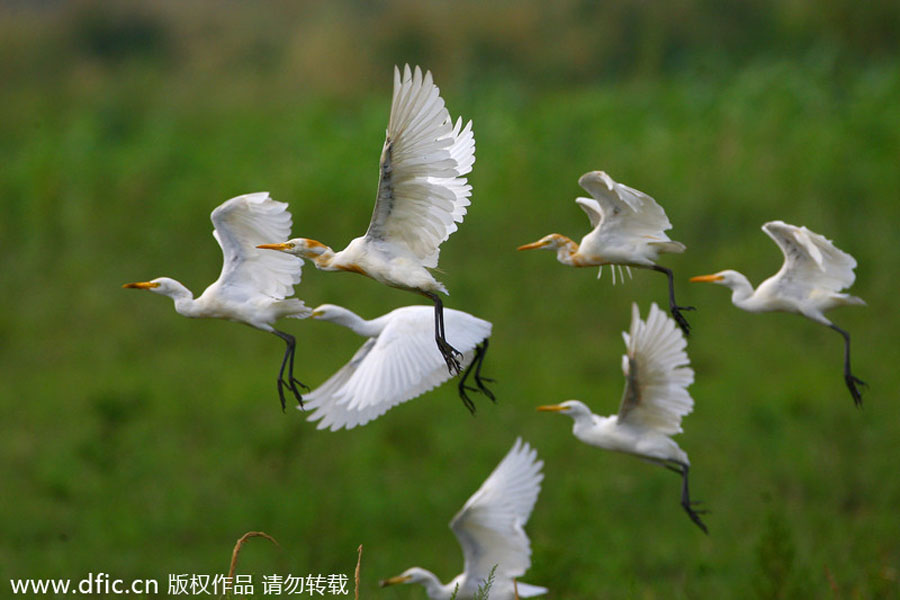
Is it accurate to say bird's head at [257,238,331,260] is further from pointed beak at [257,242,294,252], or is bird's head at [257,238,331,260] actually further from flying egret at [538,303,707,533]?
flying egret at [538,303,707,533]

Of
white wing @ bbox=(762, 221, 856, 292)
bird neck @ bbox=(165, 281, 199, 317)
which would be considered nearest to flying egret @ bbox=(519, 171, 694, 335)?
white wing @ bbox=(762, 221, 856, 292)

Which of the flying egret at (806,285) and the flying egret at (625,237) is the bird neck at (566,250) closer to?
the flying egret at (625,237)

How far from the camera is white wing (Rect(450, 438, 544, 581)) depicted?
771cm

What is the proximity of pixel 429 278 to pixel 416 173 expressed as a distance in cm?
39

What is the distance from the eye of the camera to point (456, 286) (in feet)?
47.4

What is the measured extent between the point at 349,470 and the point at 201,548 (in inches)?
60.9

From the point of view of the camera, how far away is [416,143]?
476 cm

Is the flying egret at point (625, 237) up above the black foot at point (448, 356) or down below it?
above

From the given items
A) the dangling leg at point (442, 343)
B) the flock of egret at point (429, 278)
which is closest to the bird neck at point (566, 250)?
the flock of egret at point (429, 278)

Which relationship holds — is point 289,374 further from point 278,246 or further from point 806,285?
point 806,285

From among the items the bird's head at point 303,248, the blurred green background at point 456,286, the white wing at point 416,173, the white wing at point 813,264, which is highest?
the white wing at point 416,173

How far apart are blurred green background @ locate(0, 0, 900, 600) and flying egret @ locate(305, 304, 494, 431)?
2.61m

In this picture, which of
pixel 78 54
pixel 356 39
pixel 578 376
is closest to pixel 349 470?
pixel 578 376

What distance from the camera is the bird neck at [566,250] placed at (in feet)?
18.7
